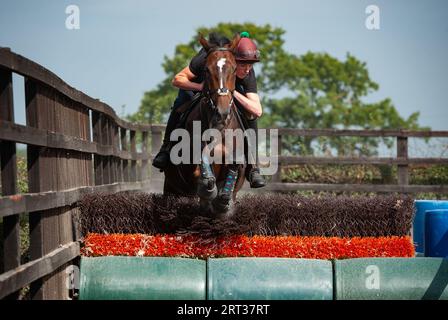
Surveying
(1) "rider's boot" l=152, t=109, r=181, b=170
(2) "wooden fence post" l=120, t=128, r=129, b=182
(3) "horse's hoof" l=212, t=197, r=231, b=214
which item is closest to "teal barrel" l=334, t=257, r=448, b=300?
(3) "horse's hoof" l=212, t=197, r=231, b=214

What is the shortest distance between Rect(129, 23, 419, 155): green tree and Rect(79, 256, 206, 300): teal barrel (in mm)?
54311

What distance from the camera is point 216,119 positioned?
694 cm

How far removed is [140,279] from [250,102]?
2.58 m

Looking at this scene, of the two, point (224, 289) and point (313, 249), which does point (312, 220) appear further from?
point (224, 289)

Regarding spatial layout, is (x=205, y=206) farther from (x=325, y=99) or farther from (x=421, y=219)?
(x=325, y=99)

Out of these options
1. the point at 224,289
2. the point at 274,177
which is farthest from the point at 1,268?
the point at 274,177

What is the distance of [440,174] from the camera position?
56.4 feet

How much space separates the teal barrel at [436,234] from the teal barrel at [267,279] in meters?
1.56

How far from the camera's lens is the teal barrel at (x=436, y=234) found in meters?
7.27

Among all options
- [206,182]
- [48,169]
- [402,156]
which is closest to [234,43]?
Answer: [206,182]

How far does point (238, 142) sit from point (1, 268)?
2.74 metres

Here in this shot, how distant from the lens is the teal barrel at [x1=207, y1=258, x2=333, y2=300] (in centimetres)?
613

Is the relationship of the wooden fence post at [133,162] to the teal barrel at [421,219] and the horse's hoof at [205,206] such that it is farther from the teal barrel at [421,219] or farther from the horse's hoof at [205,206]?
the horse's hoof at [205,206]

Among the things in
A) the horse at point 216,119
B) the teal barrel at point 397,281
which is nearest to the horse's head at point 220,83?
the horse at point 216,119
